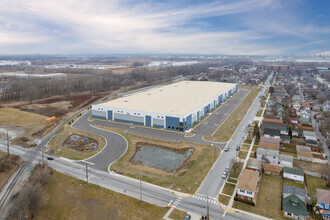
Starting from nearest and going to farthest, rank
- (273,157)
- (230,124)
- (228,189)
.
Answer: (228,189) < (273,157) < (230,124)

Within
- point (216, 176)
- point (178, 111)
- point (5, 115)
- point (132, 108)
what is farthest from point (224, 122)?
point (5, 115)

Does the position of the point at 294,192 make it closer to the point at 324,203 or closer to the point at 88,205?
the point at 324,203

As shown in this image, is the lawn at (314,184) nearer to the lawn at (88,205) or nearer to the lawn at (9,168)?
the lawn at (88,205)

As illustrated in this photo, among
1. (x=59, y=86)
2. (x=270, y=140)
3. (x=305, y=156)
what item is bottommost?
(x=305, y=156)

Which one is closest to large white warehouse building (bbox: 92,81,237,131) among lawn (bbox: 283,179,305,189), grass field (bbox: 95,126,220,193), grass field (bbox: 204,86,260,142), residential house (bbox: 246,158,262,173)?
grass field (bbox: 204,86,260,142)

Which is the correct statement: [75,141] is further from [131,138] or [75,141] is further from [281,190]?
[281,190]

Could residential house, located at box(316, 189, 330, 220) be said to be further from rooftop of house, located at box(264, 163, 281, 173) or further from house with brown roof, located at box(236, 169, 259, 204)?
house with brown roof, located at box(236, 169, 259, 204)

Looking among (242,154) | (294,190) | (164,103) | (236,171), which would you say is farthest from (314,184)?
(164,103)
